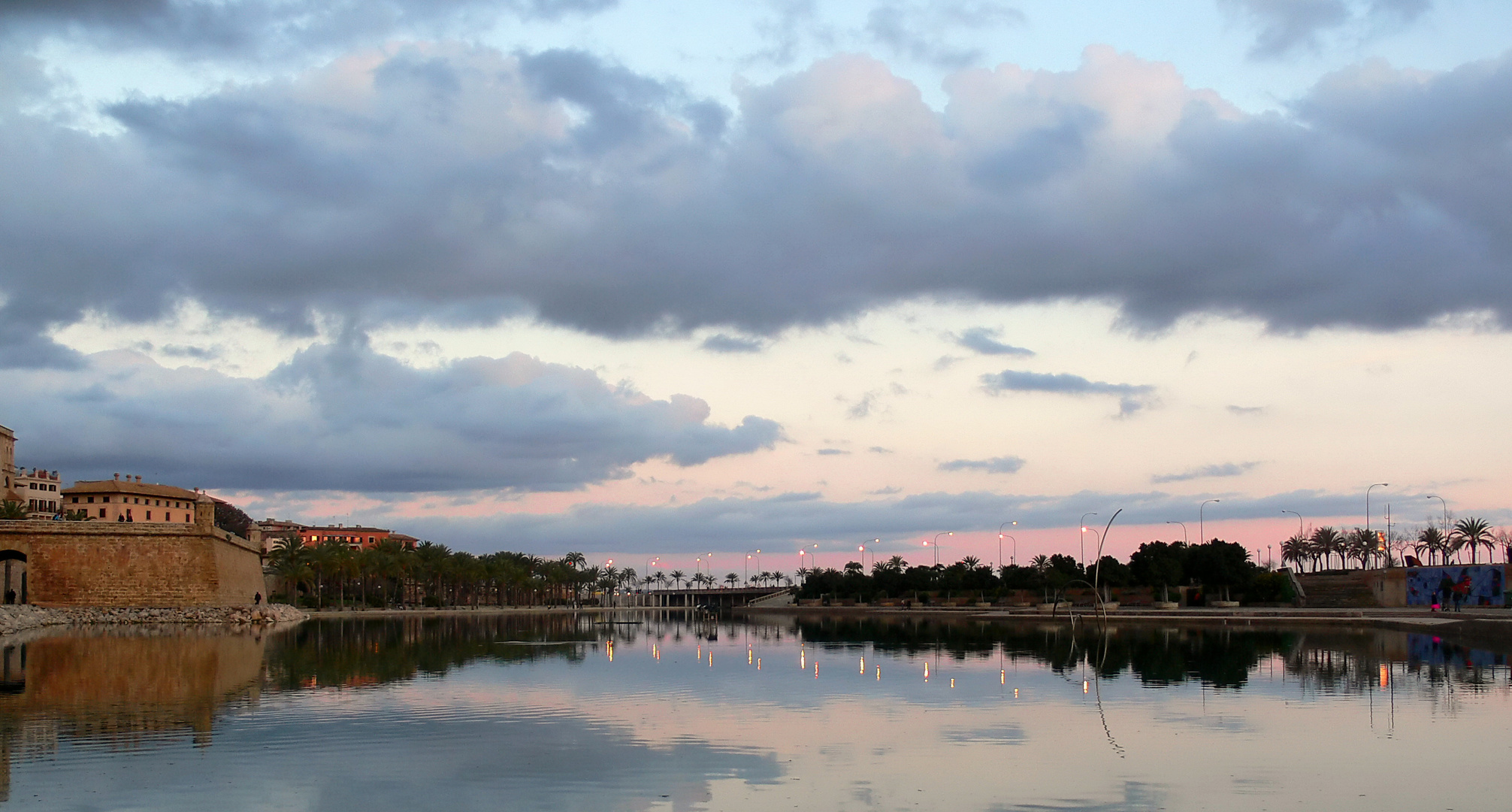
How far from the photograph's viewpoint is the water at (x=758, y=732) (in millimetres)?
18469

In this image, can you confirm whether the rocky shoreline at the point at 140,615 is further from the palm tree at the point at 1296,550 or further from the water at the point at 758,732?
the palm tree at the point at 1296,550

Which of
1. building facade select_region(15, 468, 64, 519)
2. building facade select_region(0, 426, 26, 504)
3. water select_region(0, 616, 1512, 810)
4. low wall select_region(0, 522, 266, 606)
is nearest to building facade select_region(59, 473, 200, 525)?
building facade select_region(15, 468, 64, 519)

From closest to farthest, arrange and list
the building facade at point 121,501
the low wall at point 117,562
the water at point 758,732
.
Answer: the water at point 758,732 → the low wall at point 117,562 → the building facade at point 121,501

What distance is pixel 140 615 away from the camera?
295ft

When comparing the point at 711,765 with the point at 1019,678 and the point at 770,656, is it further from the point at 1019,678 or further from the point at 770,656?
the point at 770,656

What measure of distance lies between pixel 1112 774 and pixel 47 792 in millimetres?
17082

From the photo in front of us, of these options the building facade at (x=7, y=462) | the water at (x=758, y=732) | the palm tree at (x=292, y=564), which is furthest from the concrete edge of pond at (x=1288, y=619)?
the building facade at (x=7, y=462)

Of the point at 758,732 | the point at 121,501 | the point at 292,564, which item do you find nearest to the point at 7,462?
the point at 121,501

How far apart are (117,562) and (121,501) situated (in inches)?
2553

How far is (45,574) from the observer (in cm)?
9031

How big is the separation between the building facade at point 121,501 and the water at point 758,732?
11019 centimetres

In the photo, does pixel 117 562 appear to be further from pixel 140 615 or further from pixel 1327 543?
pixel 1327 543

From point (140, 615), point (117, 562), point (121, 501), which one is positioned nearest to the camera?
point (140, 615)

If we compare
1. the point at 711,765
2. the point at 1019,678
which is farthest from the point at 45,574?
the point at 711,765
